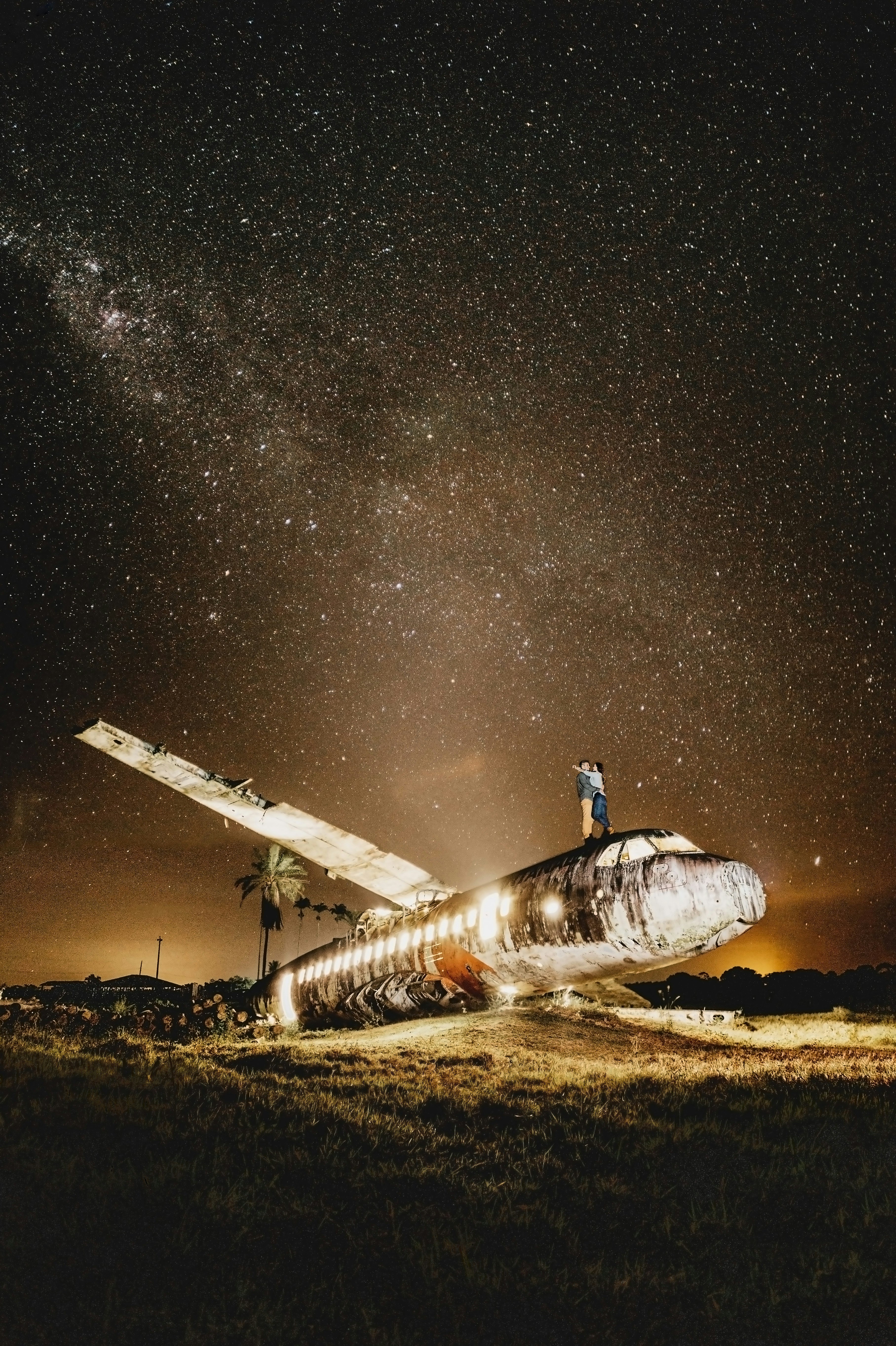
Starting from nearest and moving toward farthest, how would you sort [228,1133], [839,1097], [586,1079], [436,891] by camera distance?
[228,1133]
[839,1097]
[586,1079]
[436,891]

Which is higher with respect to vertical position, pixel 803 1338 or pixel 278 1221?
pixel 278 1221

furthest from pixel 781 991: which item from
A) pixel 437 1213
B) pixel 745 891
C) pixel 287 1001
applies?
pixel 437 1213

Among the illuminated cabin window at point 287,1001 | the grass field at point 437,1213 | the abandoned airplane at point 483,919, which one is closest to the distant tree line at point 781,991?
the abandoned airplane at point 483,919

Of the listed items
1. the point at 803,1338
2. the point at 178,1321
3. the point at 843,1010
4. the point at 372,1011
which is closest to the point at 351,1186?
the point at 178,1321

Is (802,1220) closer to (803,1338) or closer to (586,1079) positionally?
(803,1338)

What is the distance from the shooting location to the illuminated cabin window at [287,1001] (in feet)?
92.5

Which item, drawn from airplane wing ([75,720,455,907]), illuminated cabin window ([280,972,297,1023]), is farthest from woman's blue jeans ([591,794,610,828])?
illuminated cabin window ([280,972,297,1023])

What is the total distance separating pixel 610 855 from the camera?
16.0 m

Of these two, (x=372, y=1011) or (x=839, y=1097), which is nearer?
(x=839, y=1097)

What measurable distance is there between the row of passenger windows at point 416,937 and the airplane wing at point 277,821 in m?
3.19

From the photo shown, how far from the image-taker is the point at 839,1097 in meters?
11.7

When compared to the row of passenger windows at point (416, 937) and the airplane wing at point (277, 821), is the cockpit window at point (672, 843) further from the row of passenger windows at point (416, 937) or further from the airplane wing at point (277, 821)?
the airplane wing at point (277, 821)

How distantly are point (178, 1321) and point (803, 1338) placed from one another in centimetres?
458

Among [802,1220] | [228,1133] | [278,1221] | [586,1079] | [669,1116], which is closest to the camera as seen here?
[278,1221]
